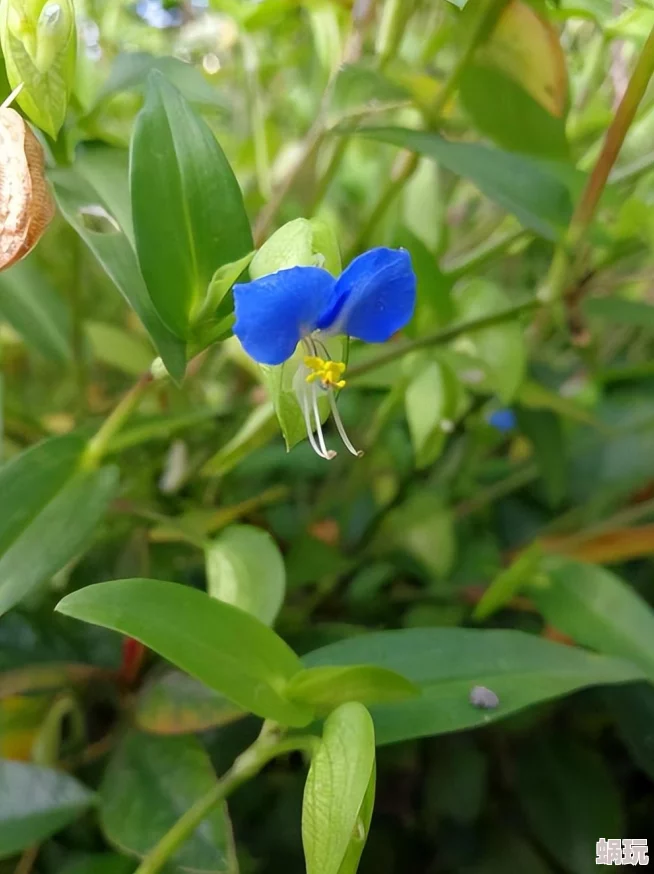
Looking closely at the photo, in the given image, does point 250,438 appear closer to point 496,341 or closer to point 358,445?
point 496,341

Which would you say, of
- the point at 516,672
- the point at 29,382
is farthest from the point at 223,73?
the point at 516,672

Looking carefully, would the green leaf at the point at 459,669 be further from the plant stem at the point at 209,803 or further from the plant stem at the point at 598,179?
the plant stem at the point at 598,179

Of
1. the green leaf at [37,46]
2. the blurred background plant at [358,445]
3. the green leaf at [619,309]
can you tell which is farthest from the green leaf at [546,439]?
the green leaf at [37,46]

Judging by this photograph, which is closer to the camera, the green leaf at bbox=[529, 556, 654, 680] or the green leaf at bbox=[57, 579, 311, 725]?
the green leaf at bbox=[57, 579, 311, 725]

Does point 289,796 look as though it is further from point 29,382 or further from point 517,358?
point 29,382

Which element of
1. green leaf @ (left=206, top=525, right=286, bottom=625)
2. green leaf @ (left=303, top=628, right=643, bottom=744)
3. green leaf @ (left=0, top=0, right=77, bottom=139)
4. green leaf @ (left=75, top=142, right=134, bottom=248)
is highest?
green leaf @ (left=0, top=0, right=77, bottom=139)

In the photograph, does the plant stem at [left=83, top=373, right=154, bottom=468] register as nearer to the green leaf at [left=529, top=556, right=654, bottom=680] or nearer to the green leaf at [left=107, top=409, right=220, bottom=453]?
the green leaf at [left=107, top=409, right=220, bottom=453]

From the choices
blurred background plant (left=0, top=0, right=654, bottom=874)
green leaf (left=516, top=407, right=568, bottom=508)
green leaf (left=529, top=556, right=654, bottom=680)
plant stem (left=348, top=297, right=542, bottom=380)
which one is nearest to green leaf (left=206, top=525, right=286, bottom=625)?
blurred background plant (left=0, top=0, right=654, bottom=874)
